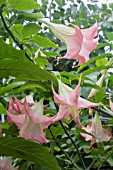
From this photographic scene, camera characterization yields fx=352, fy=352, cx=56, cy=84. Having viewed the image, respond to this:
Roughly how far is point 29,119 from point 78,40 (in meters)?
0.12

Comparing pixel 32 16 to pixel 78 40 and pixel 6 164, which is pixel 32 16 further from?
pixel 6 164

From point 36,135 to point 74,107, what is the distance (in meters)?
0.08

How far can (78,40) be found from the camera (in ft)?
1.48

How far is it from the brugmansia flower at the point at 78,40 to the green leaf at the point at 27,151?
0.41 feet

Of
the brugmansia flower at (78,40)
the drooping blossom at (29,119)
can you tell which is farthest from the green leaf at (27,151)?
the brugmansia flower at (78,40)

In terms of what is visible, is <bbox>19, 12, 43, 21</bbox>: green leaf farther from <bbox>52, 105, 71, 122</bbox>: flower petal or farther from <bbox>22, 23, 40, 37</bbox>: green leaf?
<bbox>52, 105, 71, 122</bbox>: flower petal

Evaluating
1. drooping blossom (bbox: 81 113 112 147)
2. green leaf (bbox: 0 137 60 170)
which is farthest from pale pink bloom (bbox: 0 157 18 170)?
drooping blossom (bbox: 81 113 112 147)

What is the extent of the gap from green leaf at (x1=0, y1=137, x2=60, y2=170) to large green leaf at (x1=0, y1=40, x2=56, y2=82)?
0.10m

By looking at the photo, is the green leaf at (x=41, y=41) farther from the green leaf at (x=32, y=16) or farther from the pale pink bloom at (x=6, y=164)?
the pale pink bloom at (x=6, y=164)

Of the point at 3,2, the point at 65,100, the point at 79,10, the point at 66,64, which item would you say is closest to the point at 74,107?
the point at 65,100

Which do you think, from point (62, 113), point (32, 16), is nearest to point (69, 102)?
point (62, 113)

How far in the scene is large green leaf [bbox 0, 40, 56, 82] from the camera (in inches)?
15.6

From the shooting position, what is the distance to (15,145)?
1.54 ft

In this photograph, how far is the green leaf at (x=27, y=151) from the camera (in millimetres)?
464
